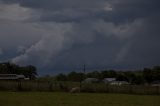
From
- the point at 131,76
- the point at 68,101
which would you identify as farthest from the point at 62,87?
the point at 131,76

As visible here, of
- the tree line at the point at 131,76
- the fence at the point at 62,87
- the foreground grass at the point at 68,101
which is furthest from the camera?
the tree line at the point at 131,76

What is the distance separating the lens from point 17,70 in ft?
429

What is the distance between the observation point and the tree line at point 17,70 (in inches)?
4793

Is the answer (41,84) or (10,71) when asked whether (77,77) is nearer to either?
(10,71)

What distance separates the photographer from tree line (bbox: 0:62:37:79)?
12175cm

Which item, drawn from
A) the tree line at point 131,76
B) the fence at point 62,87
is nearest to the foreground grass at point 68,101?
the fence at point 62,87

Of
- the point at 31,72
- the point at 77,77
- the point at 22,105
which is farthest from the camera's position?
the point at 31,72

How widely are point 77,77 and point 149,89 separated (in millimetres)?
57555

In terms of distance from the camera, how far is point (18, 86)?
6450 centimetres

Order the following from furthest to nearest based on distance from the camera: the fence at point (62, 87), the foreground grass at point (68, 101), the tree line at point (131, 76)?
the tree line at point (131, 76)
the fence at point (62, 87)
the foreground grass at point (68, 101)

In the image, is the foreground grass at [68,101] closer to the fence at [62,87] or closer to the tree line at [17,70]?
the fence at [62,87]

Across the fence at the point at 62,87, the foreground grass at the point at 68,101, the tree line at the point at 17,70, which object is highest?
the tree line at the point at 17,70

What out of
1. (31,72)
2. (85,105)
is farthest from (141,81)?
(85,105)

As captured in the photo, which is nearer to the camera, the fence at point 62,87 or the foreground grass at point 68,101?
the foreground grass at point 68,101
